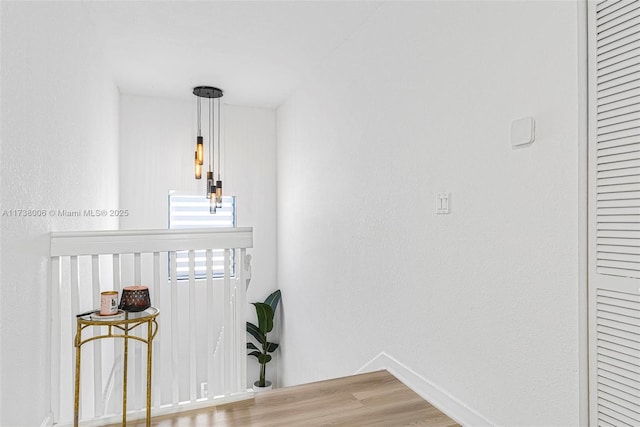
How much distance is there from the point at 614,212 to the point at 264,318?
4.01 m

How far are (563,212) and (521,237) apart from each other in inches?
8.5

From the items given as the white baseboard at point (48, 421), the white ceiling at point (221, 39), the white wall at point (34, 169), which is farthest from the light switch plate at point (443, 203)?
the white baseboard at point (48, 421)

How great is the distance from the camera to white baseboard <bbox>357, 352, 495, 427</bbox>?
6.38ft

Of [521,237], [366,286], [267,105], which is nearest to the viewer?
[521,237]

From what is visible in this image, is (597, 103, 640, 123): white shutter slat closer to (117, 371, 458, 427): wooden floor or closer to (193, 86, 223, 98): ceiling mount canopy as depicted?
(117, 371, 458, 427): wooden floor

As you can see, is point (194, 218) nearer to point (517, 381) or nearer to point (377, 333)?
point (377, 333)

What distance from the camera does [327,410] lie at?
2.13m

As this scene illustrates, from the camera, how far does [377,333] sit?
2.79m

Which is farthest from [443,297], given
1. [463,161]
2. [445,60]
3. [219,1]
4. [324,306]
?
[219,1]

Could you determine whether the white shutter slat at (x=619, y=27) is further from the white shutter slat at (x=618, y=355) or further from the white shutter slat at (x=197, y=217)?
the white shutter slat at (x=197, y=217)

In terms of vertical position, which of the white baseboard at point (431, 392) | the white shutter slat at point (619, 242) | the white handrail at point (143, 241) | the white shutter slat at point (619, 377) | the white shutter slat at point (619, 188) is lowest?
the white baseboard at point (431, 392)

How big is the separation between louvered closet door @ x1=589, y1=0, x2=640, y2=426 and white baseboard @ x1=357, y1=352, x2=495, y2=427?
64cm

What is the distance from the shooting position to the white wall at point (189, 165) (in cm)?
468

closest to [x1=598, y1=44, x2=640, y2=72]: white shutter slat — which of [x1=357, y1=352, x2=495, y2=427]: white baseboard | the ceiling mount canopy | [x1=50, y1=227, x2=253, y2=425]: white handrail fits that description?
[x1=357, y1=352, x2=495, y2=427]: white baseboard
